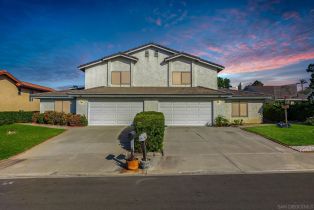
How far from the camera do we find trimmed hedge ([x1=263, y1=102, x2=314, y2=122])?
22233 mm

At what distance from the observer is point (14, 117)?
20.8 meters

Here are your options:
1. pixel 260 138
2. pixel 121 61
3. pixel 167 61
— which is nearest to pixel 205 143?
pixel 260 138

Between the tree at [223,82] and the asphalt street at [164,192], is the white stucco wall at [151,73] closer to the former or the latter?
the asphalt street at [164,192]

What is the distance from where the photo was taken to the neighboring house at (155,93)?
1972 centimetres

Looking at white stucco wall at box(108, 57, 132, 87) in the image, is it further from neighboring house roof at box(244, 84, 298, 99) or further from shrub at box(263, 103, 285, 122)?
neighboring house roof at box(244, 84, 298, 99)

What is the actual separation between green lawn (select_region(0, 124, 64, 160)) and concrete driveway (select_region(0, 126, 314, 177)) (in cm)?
64

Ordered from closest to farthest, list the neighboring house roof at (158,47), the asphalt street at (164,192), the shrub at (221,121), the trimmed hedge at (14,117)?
the asphalt street at (164,192)
the shrub at (221,121)
the trimmed hedge at (14,117)
the neighboring house roof at (158,47)

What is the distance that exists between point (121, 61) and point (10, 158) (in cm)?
1478

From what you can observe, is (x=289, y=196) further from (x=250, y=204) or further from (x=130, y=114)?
(x=130, y=114)

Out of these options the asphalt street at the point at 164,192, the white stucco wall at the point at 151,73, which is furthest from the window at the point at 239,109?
the asphalt street at the point at 164,192

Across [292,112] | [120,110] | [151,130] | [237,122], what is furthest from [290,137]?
[120,110]

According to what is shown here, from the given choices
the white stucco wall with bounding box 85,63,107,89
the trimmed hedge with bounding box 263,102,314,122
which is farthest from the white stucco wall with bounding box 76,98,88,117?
the trimmed hedge with bounding box 263,102,314,122

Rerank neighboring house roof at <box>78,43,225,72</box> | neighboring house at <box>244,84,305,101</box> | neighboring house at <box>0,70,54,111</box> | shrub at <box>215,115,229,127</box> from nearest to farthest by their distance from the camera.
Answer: shrub at <box>215,115,229,127</box>
neighboring house roof at <box>78,43,225,72</box>
neighboring house at <box>0,70,54,111</box>
neighboring house at <box>244,84,305,101</box>

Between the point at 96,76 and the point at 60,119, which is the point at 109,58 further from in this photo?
the point at 60,119
